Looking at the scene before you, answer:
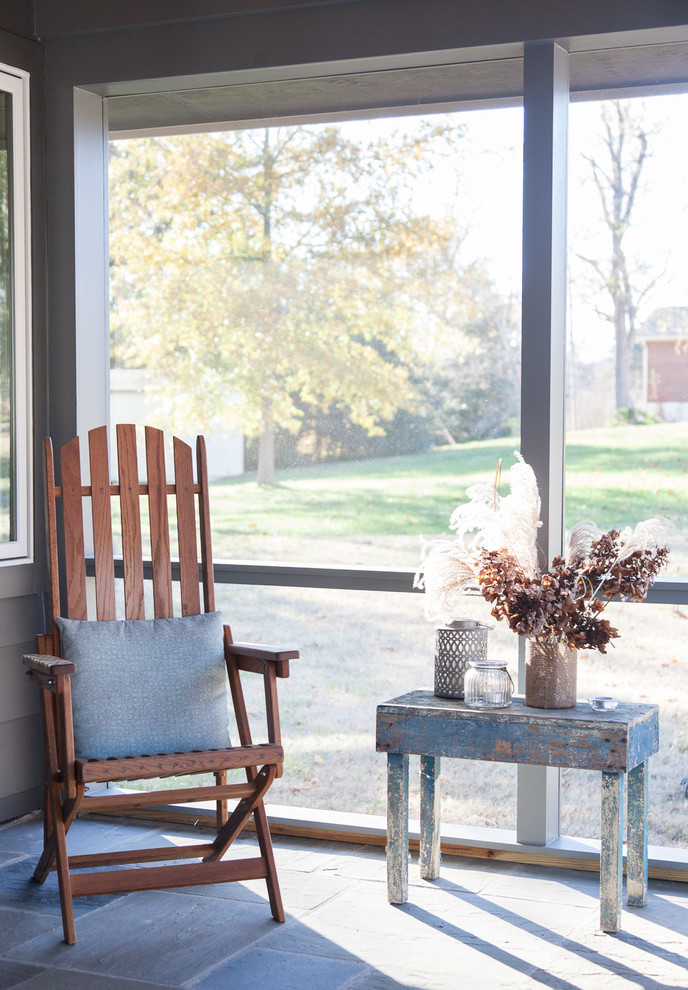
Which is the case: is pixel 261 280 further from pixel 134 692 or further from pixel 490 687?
pixel 490 687

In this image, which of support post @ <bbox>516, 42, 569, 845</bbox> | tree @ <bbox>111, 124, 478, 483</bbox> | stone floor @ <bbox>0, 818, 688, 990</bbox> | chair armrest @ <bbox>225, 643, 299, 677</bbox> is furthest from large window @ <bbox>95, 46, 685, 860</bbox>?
chair armrest @ <bbox>225, 643, 299, 677</bbox>

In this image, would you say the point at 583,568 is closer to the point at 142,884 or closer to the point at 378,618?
the point at 142,884

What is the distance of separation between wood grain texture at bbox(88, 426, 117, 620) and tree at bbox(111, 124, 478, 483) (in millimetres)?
2871

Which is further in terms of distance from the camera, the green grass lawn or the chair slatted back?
the green grass lawn

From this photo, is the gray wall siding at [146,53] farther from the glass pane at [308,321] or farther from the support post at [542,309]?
the glass pane at [308,321]

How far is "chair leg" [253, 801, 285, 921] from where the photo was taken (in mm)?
3002

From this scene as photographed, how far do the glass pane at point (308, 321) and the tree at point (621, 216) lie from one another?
0.56m

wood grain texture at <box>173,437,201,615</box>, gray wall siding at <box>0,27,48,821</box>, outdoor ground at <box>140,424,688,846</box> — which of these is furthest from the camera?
outdoor ground at <box>140,424,688,846</box>

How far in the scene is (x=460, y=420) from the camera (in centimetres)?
642

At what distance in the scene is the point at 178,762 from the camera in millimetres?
2973

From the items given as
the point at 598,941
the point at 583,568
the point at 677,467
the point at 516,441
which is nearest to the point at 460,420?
the point at 516,441

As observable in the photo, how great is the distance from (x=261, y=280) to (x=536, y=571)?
369 cm

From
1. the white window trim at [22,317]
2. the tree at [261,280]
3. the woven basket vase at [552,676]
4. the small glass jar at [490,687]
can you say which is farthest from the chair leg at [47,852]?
the tree at [261,280]

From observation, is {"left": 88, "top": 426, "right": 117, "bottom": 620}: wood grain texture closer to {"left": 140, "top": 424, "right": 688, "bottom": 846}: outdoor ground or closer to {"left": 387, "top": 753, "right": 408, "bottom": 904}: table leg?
{"left": 387, "top": 753, "right": 408, "bottom": 904}: table leg
